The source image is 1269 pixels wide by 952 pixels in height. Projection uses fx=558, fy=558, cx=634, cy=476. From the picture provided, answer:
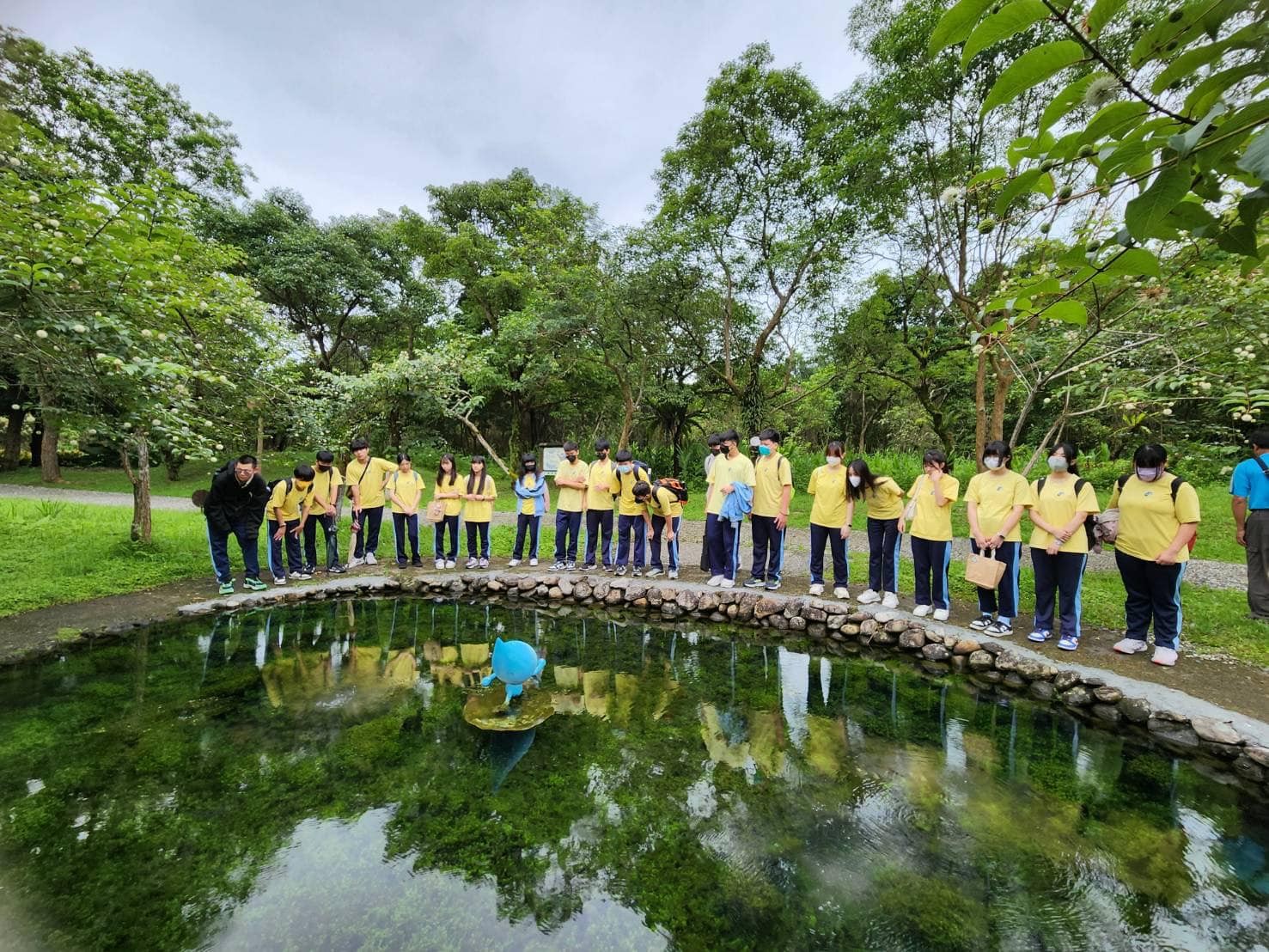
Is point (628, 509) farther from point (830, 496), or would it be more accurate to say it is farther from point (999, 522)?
point (999, 522)

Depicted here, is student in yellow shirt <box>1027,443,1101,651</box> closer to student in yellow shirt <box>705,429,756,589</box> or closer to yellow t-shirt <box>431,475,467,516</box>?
student in yellow shirt <box>705,429,756,589</box>

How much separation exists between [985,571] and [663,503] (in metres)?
3.19

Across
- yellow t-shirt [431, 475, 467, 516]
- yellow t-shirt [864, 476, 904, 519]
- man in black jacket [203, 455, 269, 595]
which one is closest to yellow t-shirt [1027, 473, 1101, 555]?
yellow t-shirt [864, 476, 904, 519]

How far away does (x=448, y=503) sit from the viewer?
739 cm

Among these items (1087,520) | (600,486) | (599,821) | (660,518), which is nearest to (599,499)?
(600,486)

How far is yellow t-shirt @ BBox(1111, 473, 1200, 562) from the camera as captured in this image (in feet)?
13.0

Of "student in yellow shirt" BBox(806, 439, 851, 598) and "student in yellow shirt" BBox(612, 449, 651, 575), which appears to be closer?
"student in yellow shirt" BBox(806, 439, 851, 598)

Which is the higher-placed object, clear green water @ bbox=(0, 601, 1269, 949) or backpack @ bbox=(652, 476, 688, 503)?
backpack @ bbox=(652, 476, 688, 503)

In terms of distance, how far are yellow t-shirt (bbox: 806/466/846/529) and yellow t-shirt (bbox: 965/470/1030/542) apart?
1.14 metres

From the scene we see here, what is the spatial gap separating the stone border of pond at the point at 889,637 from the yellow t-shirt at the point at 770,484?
90 cm

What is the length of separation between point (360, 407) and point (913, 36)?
11.7 m

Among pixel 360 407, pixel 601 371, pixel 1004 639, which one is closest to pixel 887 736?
pixel 1004 639

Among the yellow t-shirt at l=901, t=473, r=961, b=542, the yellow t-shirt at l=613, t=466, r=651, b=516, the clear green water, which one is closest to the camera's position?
the clear green water

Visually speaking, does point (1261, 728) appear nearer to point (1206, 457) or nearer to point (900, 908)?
point (900, 908)
